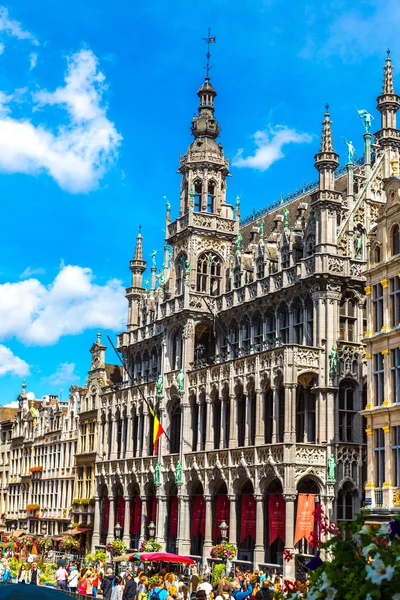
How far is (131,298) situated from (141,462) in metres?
13.9

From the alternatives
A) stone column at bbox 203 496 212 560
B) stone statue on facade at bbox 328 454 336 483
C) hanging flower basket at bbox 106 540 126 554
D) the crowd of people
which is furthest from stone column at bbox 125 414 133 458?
the crowd of people

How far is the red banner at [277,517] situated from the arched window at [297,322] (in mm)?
8272

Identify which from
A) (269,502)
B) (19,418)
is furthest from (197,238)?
(19,418)

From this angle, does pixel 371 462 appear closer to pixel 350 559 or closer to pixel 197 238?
pixel 197 238

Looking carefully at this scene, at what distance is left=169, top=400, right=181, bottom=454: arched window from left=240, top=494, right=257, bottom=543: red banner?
10.1 meters

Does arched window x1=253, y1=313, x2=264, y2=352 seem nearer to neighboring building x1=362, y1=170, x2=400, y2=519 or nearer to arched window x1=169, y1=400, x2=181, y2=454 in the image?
arched window x1=169, y1=400, x2=181, y2=454

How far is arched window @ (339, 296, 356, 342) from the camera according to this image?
1832 inches

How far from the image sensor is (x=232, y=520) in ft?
158

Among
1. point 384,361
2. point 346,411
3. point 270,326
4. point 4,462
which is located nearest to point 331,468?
point 346,411

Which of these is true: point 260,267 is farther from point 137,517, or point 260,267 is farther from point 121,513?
point 121,513

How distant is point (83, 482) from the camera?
74188mm

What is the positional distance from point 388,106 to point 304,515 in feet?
73.1

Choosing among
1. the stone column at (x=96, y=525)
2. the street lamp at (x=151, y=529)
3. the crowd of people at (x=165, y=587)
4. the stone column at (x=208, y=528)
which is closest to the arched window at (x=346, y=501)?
the stone column at (x=208, y=528)

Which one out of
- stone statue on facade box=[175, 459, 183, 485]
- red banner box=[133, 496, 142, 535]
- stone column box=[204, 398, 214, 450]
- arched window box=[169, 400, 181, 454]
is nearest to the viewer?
stone column box=[204, 398, 214, 450]
